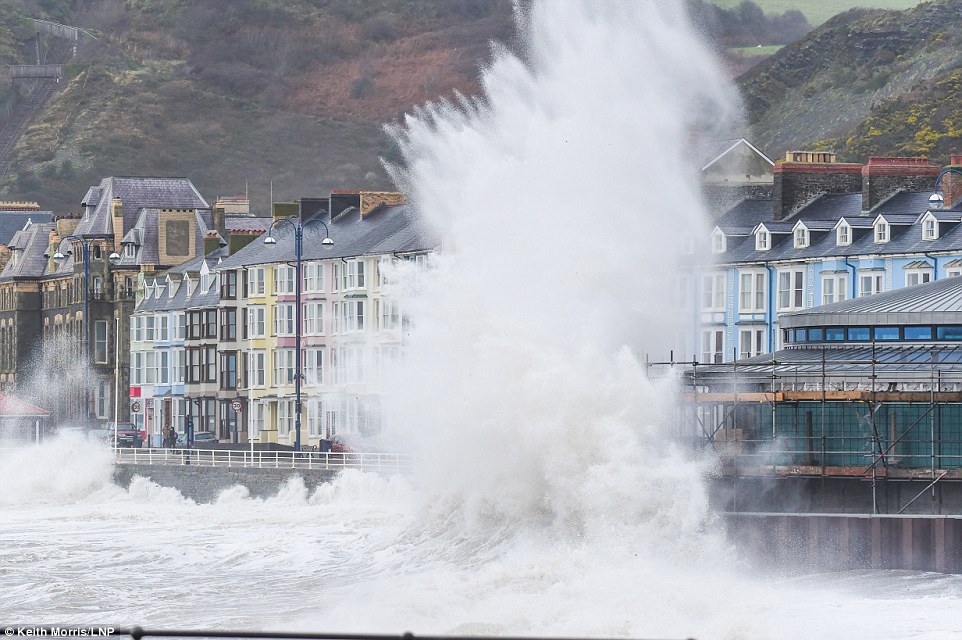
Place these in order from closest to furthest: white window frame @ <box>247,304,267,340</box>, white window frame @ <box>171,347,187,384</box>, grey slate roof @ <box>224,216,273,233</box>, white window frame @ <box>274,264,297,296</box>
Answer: white window frame @ <box>274,264,297,296</box> < white window frame @ <box>247,304,267,340</box> < white window frame @ <box>171,347,187,384</box> < grey slate roof @ <box>224,216,273,233</box>

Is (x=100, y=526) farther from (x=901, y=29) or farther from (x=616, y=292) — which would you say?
(x=901, y=29)

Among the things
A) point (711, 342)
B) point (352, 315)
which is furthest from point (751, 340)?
point (352, 315)

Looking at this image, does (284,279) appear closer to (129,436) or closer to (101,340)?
(129,436)

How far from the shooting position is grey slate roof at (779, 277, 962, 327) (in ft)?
187

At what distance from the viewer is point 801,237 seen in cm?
8262

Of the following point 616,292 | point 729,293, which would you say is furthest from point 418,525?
point 729,293

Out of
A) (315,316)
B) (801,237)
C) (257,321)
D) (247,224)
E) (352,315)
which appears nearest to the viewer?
(801,237)

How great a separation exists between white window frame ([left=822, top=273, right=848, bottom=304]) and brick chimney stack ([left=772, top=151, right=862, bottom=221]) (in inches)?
220

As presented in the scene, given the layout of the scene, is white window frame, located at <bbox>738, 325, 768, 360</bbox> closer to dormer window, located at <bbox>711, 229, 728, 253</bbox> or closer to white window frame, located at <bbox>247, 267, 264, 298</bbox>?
dormer window, located at <bbox>711, 229, 728, 253</bbox>

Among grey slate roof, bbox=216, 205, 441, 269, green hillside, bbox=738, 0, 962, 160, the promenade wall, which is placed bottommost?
the promenade wall

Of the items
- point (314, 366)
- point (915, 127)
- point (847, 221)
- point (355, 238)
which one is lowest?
point (314, 366)

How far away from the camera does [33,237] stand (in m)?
136

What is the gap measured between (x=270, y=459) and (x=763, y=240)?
18.3m

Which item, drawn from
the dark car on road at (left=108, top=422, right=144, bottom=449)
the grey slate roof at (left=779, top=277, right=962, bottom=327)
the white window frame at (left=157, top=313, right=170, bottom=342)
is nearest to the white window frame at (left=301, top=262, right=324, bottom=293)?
the dark car on road at (left=108, top=422, right=144, bottom=449)
